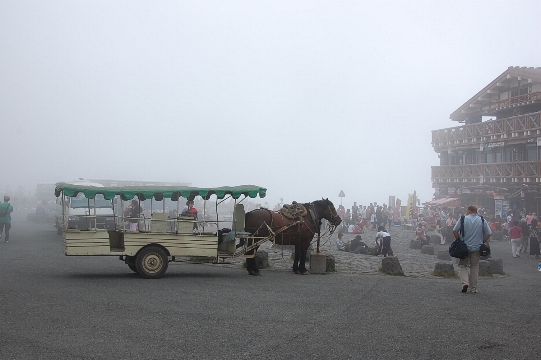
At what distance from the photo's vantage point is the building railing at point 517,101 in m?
32.4

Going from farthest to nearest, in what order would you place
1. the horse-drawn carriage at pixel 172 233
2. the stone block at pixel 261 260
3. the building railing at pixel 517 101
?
the building railing at pixel 517 101, the stone block at pixel 261 260, the horse-drawn carriage at pixel 172 233

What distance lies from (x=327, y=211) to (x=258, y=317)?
779cm

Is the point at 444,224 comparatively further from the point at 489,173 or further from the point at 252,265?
the point at 252,265

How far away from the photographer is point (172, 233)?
1289cm

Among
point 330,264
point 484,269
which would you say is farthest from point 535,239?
point 330,264

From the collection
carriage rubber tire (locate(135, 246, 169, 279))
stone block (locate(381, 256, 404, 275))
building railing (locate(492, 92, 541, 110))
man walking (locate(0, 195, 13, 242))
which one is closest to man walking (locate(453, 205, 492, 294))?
stone block (locate(381, 256, 404, 275))

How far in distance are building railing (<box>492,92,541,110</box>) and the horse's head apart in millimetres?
22390

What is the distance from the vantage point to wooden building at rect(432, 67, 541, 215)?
3250cm

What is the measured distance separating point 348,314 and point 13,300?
233 inches

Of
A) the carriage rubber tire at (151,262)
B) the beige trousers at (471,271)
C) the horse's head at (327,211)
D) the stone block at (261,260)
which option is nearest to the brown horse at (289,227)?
the horse's head at (327,211)

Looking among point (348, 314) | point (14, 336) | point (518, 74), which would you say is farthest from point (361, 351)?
point (518, 74)

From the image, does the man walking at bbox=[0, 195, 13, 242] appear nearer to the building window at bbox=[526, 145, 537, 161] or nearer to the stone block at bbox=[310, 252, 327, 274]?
the stone block at bbox=[310, 252, 327, 274]

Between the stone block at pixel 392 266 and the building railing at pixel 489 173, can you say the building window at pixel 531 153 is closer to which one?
the building railing at pixel 489 173

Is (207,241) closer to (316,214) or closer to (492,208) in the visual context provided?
(316,214)
